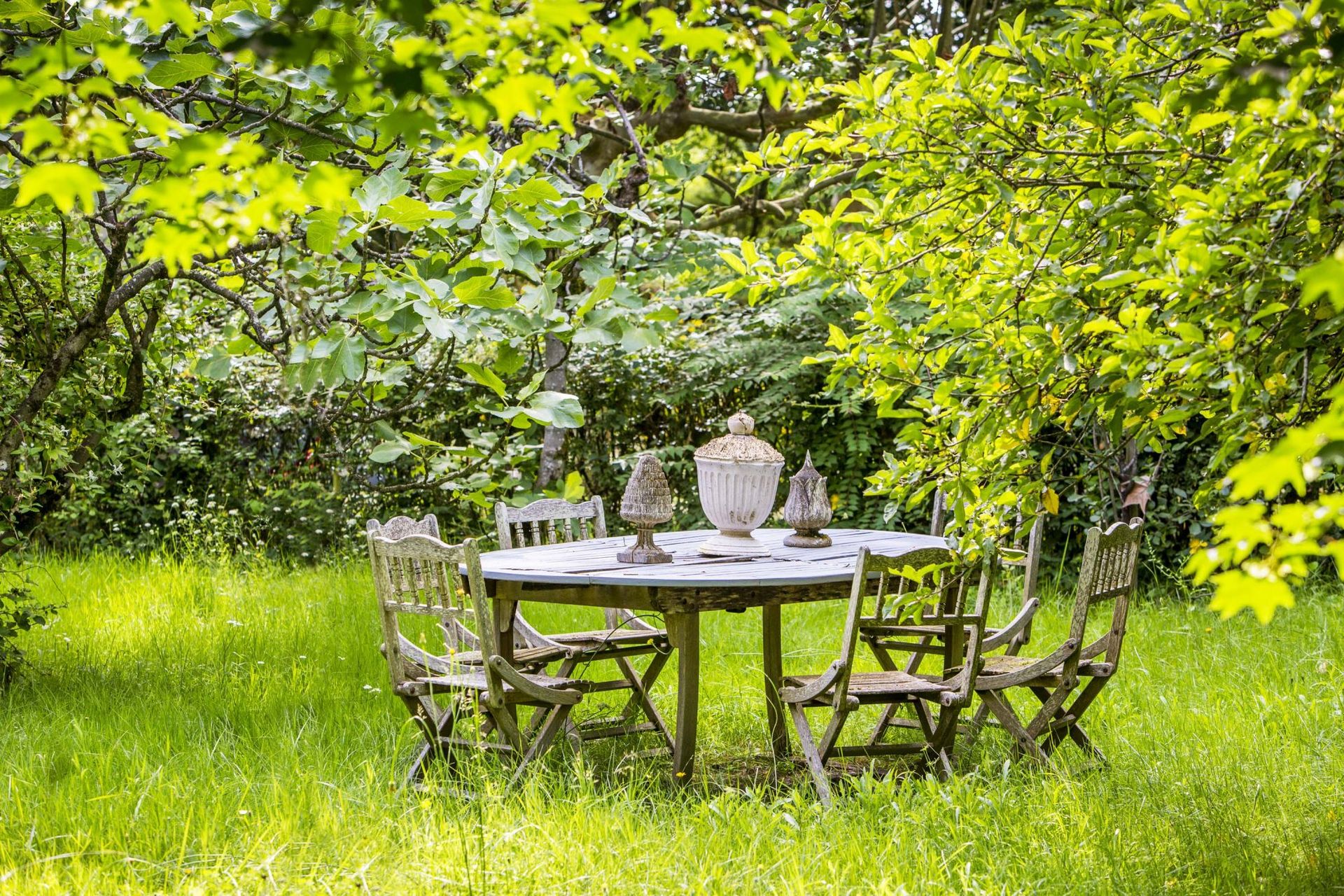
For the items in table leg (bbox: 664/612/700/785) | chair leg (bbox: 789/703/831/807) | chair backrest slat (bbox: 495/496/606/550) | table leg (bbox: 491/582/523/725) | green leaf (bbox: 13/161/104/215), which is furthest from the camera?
chair backrest slat (bbox: 495/496/606/550)

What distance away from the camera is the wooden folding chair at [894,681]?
364cm

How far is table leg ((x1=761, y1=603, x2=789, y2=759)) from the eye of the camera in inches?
180

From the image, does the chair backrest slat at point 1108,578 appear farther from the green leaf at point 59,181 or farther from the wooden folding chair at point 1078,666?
the green leaf at point 59,181

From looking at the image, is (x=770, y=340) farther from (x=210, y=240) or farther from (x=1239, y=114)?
(x=210, y=240)

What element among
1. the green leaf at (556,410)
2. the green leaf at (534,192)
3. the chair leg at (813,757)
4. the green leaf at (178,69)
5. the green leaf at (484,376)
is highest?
the green leaf at (178,69)

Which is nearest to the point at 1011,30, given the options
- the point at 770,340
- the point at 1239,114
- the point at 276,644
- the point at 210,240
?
the point at 1239,114

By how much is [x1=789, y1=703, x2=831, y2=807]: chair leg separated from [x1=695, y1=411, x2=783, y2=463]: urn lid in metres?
0.99

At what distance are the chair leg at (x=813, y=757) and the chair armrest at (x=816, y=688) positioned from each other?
0.09 ft

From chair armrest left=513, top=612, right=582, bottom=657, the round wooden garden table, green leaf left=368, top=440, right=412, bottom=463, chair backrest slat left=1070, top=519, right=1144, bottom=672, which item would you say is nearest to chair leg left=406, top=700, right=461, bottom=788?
the round wooden garden table

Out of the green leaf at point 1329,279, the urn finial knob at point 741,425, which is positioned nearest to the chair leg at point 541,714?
the urn finial knob at point 741,425

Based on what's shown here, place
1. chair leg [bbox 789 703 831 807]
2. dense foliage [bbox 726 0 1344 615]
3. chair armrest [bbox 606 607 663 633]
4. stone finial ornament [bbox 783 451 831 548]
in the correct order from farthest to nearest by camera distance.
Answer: chair armrest [bbox 606 607 663 633], stone finial ornament [bbox 783 451 831 548], chair leg [bbox 789 703 831 807], dense foliage [bbox 726 0 1344 615]

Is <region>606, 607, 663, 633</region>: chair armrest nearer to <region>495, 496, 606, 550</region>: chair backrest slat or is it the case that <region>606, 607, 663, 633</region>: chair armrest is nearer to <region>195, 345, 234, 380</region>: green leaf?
<region>495, 496, 606, 550</region>: chair backrest slat

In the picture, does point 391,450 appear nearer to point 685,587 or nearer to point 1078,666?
point 685,587

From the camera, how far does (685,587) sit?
3779mm
